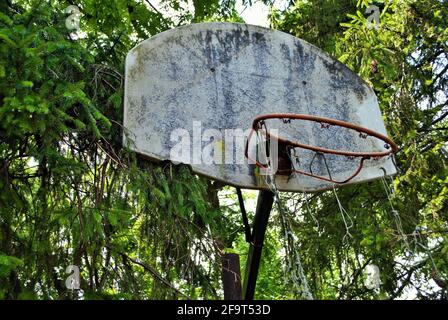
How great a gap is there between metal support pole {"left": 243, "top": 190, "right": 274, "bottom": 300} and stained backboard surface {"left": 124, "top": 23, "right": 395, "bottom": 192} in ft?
1.35

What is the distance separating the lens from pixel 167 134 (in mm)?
5844

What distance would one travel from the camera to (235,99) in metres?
6.25

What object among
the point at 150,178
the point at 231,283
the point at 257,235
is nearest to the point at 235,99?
the point at 150,178

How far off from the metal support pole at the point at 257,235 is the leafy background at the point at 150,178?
0.94 feet

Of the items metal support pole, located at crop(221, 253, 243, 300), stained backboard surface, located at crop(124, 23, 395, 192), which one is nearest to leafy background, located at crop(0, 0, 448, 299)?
stained backboard surface, located at crop(124, 23, 395, 192)

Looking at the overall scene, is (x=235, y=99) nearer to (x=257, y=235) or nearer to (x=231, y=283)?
(x=257, y=235)

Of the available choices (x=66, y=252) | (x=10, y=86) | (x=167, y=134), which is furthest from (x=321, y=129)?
(x=10, y=86)

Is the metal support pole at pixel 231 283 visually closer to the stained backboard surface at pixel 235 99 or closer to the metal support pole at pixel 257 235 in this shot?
the metal support pole at pixel 257 235

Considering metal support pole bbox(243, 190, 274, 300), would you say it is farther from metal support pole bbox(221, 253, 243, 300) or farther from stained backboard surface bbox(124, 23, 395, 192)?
metal support pole bbox(221, 253, 243, 300)

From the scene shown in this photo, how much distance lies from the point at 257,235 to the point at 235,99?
1254 millimetres

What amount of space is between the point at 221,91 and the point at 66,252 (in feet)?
6.28

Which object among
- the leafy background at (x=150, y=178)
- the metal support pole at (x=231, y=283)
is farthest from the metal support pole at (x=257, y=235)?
the metal support pole at (x=231, y=283)

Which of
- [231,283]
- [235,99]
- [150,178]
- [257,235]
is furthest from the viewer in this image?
[231,283]

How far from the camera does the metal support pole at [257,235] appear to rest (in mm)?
6379
